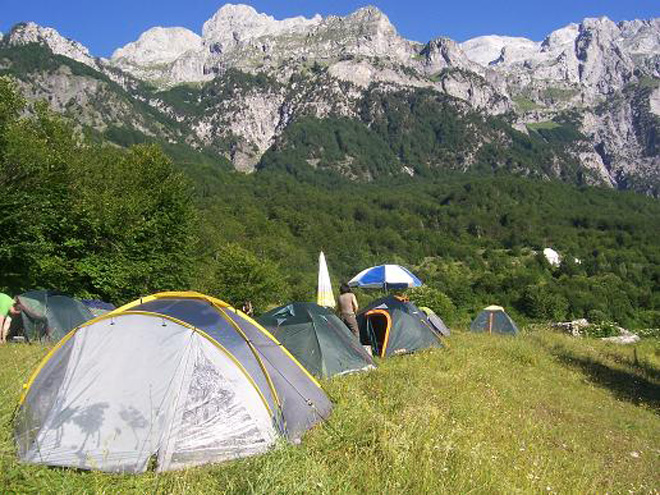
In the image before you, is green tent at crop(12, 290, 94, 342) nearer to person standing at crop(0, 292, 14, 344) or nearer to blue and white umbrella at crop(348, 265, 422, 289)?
person standing at crop(0, 292, 14, 344)

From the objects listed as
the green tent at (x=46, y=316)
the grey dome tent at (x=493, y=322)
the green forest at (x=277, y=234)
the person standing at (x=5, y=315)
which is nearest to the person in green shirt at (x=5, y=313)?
the person standing at (x=5, y=315)

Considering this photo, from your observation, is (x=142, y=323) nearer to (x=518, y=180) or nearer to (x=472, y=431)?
(x=472, y=431)

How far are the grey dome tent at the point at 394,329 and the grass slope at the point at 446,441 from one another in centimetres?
99

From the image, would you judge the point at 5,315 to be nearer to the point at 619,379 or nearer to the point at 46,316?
the point at 46,316

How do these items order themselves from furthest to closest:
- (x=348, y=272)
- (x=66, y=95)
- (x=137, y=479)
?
(x=66, y=95)
(x=348, y=272)
(x=137, y=479)

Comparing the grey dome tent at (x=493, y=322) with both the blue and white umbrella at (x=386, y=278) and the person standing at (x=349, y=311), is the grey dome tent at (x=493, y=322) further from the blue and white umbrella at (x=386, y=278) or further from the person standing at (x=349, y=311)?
the person standing at (x=349, y=311)

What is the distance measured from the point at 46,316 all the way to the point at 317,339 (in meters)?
8.69

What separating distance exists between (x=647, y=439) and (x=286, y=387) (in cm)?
629

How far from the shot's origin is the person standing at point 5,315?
1413 centimetres

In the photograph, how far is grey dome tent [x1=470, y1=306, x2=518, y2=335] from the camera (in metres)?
26.0

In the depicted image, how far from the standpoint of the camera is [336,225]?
6073 inches

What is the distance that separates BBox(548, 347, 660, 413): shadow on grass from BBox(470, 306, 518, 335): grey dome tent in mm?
9330

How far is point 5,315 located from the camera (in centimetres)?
1439

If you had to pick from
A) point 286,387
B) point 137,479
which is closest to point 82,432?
point 137,479
